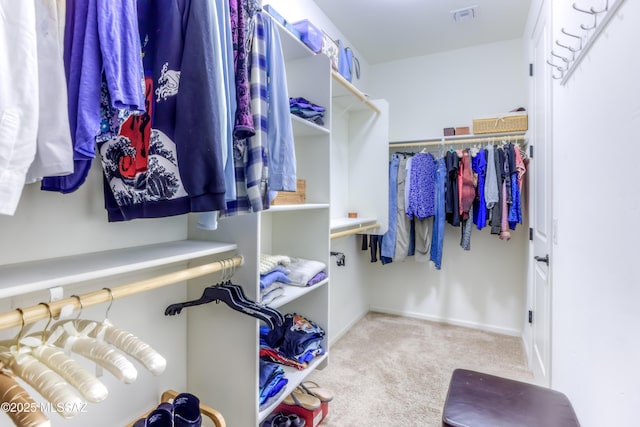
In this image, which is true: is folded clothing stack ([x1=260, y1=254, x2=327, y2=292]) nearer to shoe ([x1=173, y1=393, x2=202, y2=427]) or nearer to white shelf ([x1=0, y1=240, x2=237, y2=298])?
white shelf ([x1=0, y1=240, x2=237, y2=298])

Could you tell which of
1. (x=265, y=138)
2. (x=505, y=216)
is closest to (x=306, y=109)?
(x=265, y=138)

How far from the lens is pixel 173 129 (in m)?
0.87

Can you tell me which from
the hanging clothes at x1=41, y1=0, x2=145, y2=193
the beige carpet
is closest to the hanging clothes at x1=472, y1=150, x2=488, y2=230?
the beige carpet

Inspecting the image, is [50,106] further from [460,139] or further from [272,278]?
[460,139]

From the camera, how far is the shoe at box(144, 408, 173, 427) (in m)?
1.06

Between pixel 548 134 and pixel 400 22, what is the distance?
153 cm

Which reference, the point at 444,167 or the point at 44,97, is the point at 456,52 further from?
the point at 44,97

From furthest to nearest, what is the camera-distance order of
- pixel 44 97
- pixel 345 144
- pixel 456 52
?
pixel 456 52
pixel 345 144
pixel 44 97

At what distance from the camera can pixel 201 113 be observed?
32.0 inches

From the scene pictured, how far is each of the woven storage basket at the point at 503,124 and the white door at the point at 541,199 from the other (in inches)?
7.4

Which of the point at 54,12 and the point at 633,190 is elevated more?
the point at 54,12

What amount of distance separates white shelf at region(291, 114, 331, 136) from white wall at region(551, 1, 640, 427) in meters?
1.09

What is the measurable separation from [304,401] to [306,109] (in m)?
1.51

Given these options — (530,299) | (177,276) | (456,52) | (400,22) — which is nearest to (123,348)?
(177,276)
